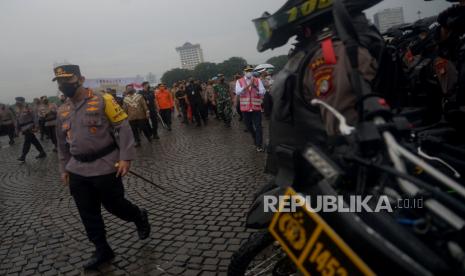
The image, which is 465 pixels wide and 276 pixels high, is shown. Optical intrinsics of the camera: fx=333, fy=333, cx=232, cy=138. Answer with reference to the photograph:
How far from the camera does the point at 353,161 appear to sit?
1.38 meters

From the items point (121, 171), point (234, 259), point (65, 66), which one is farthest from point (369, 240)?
point (65, 66)

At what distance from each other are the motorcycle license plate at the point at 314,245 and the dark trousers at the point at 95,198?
6.81 ft

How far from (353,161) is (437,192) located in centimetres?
32

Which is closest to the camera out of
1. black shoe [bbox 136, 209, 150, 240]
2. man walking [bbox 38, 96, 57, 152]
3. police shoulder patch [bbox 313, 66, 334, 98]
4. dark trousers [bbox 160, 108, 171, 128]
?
police shoulder patch [bbox 313, 66, 334, 98]

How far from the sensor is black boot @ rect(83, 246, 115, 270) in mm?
3281

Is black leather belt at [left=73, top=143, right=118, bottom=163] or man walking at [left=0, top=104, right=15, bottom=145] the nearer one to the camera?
black leather belt at [left=73, top=143, right=118, bottom=163]

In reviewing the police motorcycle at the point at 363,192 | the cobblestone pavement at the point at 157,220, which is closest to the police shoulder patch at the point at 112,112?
the cobblestone pavement at the point at 157,220

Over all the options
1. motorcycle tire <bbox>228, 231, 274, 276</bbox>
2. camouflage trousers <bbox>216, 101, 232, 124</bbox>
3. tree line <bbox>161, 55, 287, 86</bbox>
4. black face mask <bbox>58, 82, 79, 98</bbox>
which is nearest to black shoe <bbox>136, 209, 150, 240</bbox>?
black face mask <bbox>58, 82, 79, 98</bbox>

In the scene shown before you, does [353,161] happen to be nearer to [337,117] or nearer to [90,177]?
[337,117]

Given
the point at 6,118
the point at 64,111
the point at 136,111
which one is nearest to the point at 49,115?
the point at 136,111

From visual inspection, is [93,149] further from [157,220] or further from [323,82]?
[323,82]

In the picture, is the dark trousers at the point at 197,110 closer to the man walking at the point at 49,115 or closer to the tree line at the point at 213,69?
the man walking at the point at 49,115

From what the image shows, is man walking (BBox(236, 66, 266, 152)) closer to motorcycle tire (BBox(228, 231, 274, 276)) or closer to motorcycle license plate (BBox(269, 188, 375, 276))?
motorcycle tire (BBox(228, 231, 274, 276))

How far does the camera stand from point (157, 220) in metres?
4.33
